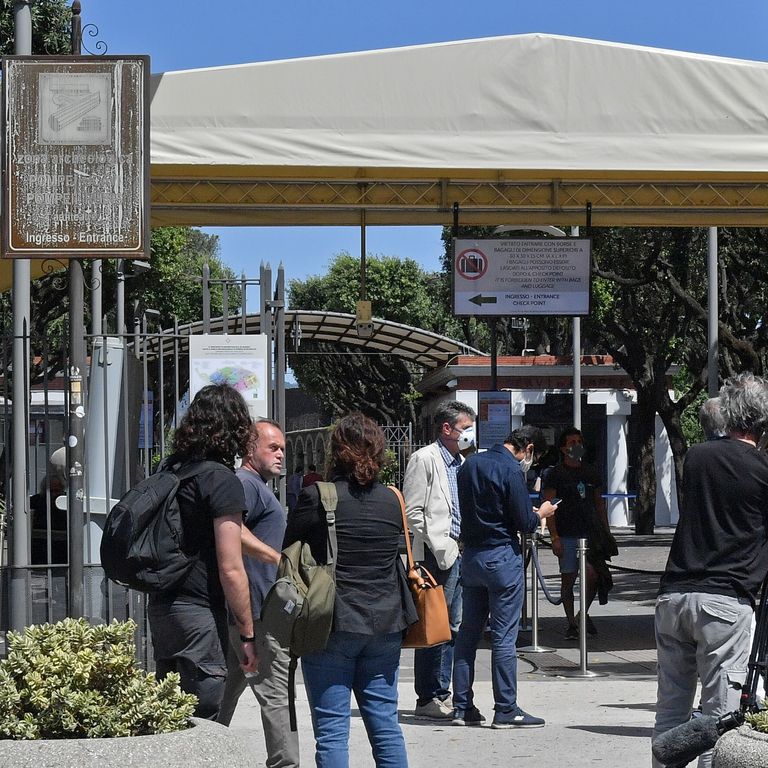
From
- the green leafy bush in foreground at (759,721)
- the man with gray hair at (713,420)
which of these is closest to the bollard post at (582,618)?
the man with gray hair at (713,420)

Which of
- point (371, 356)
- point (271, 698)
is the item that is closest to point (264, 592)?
point (271, 698)

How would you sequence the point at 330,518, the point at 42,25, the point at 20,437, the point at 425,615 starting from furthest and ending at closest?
1. the point at 42,25
2. the point at 20,437
3. the point at 425,615
4. the point at 330,518

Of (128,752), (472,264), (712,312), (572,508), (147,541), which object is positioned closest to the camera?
(128,752)

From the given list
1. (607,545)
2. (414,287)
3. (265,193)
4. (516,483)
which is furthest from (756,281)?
(414,287)

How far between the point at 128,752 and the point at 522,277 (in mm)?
7896

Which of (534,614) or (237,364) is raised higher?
(237,364)

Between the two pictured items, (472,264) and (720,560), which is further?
(472,264)

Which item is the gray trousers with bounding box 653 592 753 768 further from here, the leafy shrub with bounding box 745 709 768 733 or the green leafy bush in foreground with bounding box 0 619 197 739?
the green leafy bush in foreground with bounding box 0 619 197 739

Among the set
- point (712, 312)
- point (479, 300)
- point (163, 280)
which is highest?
point (163, 280)

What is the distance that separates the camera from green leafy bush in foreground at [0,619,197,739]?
4.14 metres

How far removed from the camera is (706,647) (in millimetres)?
5332

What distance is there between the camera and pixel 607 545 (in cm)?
1177

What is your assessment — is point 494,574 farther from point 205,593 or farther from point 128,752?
point 128,752

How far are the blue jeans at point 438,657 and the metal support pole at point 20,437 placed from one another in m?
2.46
